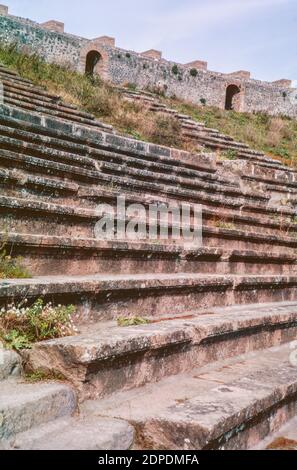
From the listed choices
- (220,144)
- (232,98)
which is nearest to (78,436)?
(220,144)

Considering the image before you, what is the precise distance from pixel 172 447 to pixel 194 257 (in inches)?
86.6

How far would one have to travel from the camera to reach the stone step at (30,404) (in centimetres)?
160

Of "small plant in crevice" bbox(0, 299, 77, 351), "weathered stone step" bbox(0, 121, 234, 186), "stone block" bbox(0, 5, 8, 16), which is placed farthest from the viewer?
"stone block" bbox(0, 5, 8, 16)

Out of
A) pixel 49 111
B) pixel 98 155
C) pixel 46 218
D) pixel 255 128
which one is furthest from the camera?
pixel 255 128

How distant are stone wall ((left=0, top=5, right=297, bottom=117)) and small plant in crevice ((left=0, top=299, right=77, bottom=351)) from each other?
18405 mm

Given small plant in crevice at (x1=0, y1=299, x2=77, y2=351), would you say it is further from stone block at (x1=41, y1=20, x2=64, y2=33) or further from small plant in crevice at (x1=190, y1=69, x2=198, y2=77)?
small plant in crevice at (x1=190, y1=69, x2=198, y2=77)

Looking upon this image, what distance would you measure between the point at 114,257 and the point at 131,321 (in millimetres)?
684

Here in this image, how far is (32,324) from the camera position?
2.22 meters

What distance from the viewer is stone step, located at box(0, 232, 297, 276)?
9.20 feet

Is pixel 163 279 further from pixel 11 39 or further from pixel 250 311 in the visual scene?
pixel 11 39

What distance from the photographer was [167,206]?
4.52m

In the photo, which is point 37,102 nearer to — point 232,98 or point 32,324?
point 32,324

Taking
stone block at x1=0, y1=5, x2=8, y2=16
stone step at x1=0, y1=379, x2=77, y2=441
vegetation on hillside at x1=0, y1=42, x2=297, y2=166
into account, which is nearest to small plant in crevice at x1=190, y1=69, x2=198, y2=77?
stone block at x1=0, y1=5, x2=8, y2=16

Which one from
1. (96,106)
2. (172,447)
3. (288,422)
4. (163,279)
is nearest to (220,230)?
(163,279)
